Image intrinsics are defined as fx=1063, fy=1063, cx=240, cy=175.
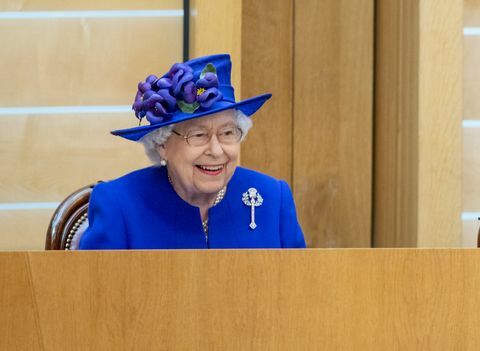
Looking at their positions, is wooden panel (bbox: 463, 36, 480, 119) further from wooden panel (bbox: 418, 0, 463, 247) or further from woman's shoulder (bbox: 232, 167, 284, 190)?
woman's shoulder (bbox: 232, 167, 284, 190)

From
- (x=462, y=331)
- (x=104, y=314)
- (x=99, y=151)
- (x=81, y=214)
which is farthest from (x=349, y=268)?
(x=99, y=151)

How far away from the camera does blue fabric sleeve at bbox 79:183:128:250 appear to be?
2498 mm

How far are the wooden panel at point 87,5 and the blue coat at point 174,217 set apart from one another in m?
1.10

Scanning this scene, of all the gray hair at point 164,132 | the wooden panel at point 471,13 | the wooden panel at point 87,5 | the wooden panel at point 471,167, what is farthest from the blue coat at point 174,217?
the wooden panel at point 471,13

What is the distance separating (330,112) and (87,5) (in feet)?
3.32

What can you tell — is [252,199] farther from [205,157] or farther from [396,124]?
[396,124]

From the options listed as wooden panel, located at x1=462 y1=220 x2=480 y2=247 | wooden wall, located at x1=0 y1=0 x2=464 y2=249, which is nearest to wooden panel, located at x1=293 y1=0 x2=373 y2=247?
wooden wall, located at x1=0 y1=0 x2=464 y2=249

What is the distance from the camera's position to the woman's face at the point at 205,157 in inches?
101

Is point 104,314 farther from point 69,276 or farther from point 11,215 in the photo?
point 11,215

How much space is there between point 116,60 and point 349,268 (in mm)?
2145

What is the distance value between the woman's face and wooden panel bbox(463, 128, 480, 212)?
4.70ft

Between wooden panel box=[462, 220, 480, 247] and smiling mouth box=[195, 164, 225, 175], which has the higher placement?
smiling mouth box=[195, 164, 225, 175]

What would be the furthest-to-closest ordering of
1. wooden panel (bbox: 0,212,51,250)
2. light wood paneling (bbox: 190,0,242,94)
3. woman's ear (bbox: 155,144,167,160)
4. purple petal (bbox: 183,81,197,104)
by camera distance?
wooden panel (bbox: 0,212,51,250)
light wood paneling (bbox: 190,0,242,94)
woman's ear (bbox: 155,144,167,160)
purple petal (bbox: 183,81,197,104)

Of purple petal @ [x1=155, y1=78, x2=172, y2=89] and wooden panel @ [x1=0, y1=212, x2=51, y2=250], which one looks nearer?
purple petal @ [x1=155, y1=78, x2=172, y2=89]
